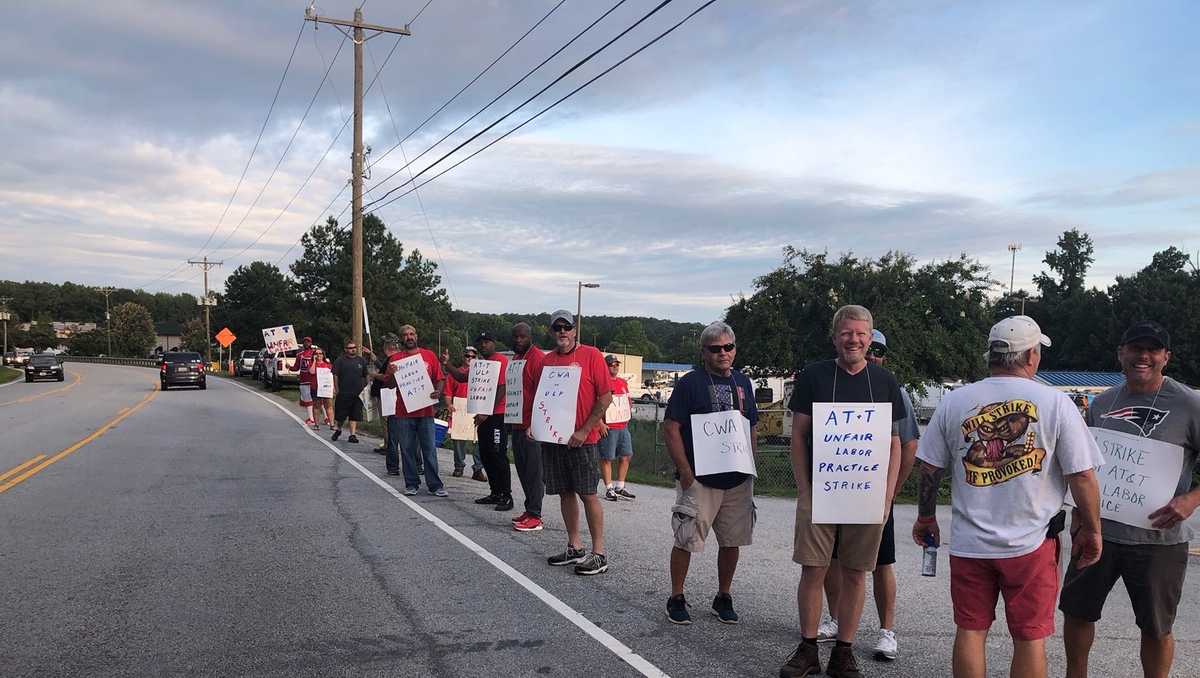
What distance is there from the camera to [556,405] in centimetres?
674

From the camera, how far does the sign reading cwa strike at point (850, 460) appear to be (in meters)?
4.38

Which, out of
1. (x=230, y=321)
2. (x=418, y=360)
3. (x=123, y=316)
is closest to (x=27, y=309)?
(x=123, y=316)

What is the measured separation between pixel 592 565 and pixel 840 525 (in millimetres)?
2472

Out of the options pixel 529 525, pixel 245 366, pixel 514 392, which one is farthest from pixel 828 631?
pixel 245 366

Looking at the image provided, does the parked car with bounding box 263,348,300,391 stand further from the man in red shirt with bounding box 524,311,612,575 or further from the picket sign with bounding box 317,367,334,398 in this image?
the man in red shirt with bounding box 524,311,612,575

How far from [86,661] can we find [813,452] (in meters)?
3.96

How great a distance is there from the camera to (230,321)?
10156cm

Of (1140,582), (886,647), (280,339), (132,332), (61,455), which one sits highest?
(280,339)

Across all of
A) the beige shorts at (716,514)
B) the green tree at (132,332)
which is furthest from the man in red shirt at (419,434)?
the green tree at (132,332)

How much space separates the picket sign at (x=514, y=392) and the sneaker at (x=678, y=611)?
3.38 meters

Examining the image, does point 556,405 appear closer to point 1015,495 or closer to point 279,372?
point 1015,495

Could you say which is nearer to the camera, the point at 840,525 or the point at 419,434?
the point at 840,525

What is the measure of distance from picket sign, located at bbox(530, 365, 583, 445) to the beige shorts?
62.8 inches

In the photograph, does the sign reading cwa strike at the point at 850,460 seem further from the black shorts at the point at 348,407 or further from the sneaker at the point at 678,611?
the black shorts at the point at 348,407
